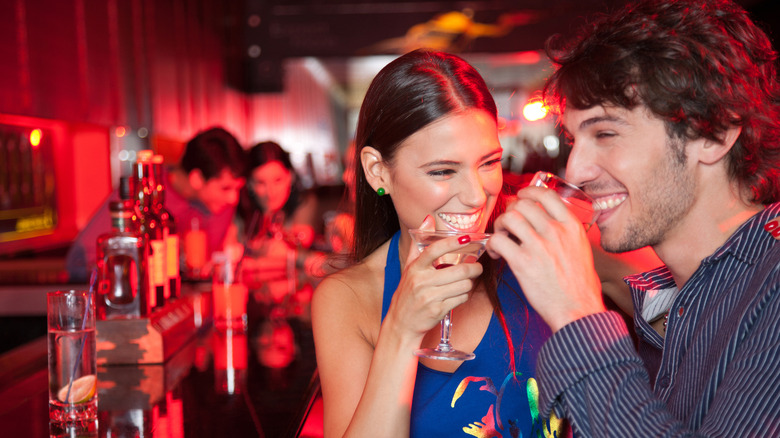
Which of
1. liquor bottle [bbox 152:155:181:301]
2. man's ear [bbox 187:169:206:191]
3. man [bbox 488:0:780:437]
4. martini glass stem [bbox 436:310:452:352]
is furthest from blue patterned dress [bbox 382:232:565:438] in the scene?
man's ear [bbox 187:169:206:191]

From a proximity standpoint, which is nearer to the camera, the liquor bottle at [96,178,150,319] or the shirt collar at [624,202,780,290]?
the shirt collar at [624,202,780,290]

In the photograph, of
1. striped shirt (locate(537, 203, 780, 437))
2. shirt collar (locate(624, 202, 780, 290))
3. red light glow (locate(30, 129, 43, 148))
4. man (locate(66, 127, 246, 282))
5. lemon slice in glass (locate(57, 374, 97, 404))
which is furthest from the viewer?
red light glow (locate(30, 129, 43, 148))

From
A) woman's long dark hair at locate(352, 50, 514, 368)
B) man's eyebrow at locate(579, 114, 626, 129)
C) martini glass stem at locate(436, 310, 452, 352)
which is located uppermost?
woman's long dark hair at locate(352, 50, 514, 368)

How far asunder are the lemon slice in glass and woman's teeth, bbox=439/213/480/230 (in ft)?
2.70

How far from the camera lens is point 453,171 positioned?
62.9 inches

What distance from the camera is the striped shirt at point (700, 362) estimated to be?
1.00 metres

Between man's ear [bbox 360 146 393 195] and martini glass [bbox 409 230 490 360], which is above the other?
man's ear [bbox 360 146 393 195]

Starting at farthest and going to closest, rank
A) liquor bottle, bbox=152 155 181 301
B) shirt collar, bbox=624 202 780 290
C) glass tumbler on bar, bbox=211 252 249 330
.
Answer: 1. glass tumbler on bar, bbox=211 252 249 330
2. liquor bottle, bbox=152 155 181 301
3. shirt collar, bbox=624 202 780 290

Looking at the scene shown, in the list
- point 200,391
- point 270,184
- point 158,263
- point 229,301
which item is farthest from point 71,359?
point 270,184

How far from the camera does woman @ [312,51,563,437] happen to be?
1356mm

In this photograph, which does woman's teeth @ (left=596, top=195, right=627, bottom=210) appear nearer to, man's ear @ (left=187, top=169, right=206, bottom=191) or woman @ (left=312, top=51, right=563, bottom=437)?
woman @ (left=312, top=51, right=563, bottom=437)

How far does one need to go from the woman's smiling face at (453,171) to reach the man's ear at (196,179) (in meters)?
2.42

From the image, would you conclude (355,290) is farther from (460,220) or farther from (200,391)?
(200,391)

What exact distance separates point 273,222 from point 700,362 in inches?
95.1
